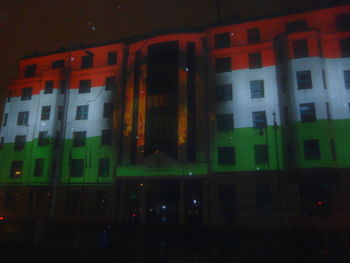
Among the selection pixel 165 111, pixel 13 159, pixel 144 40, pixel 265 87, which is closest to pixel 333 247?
pixel 265 87

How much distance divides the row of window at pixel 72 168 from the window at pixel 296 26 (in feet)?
81.6

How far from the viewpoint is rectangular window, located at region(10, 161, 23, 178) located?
37438 mm

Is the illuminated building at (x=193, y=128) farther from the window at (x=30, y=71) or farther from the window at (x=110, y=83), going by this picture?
the window at (x=30, y=71)

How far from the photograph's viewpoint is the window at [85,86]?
37.9m

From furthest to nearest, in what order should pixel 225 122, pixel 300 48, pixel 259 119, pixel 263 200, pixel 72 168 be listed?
pixel 72 168
pixel 225 122
pixel 259 119
pixel 300 48
pixel 263 200

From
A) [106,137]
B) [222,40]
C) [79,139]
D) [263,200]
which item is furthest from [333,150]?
[79,139]

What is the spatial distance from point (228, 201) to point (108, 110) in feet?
59.2

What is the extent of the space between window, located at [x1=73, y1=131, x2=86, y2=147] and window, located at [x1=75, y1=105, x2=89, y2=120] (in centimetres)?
195

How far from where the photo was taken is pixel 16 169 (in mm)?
37781

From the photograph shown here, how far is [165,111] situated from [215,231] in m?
13.7

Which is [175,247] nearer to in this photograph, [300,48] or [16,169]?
[300,48]

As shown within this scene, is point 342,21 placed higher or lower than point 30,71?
lower

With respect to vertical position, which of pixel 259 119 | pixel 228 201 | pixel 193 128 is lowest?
pixel 228 201

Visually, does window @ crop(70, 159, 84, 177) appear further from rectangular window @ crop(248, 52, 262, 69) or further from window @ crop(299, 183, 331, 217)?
window @ crop(299, 183, 331, 217)
